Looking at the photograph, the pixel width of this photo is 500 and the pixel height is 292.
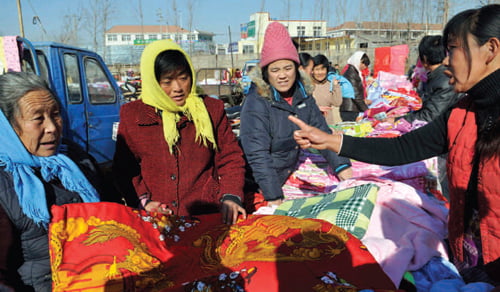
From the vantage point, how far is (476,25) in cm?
150

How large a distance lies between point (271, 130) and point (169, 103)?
0.84 m

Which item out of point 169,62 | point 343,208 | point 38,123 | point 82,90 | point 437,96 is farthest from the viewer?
point 82,90

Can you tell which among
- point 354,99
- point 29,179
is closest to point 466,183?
point 29,179

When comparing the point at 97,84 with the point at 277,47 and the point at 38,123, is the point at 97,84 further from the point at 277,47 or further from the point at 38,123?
the point at 38,123

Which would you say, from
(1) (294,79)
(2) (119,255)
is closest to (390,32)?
(1) (294,79)

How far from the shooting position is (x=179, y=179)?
2.13 metres

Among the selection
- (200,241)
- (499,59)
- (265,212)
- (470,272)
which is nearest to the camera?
(499,59)

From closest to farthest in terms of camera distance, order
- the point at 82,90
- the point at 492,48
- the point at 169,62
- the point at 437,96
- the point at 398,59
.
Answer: the point at 492,48 < the point at 169,62 < the point at 437,96 < the point at 82,90 < the point at 398,59

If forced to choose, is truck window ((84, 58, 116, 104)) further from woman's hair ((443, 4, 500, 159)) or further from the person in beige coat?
woman's hair ((443, 4, 500, 159))

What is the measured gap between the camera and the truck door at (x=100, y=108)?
5.88m

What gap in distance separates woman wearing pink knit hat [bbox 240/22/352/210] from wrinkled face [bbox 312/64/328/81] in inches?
114

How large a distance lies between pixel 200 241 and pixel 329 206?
0.87 m

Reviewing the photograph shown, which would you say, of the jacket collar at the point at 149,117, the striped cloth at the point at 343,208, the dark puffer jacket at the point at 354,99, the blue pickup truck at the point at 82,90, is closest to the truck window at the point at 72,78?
the blue pickup truck at the point at 82,90

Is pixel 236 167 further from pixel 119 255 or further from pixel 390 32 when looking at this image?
pixel 390 32
